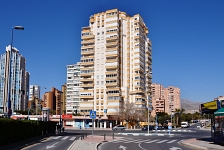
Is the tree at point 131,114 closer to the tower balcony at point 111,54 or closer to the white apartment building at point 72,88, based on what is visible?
the tower balcony at point 111,54

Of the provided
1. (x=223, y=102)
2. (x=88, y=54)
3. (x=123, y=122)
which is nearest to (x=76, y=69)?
(x=88, y=54)

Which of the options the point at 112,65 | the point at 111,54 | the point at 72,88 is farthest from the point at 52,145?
the point at 72,88

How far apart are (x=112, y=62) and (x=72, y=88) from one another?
70950 mm

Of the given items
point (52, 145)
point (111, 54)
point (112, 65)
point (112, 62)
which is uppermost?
point (111, 54)

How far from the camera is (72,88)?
173 meters

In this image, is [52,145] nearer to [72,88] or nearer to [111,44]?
[111,44]

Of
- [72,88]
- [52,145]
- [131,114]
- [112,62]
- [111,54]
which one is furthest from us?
[72,88]

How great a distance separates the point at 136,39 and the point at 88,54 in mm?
19906

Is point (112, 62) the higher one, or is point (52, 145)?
point (112, 62)

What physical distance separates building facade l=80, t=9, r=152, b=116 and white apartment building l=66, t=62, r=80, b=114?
57.2m

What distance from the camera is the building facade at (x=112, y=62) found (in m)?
106

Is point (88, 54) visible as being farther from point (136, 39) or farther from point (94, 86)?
point (136, 39)

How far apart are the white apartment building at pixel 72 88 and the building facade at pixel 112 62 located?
188ft

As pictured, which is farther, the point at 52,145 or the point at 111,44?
the point at 111,44
